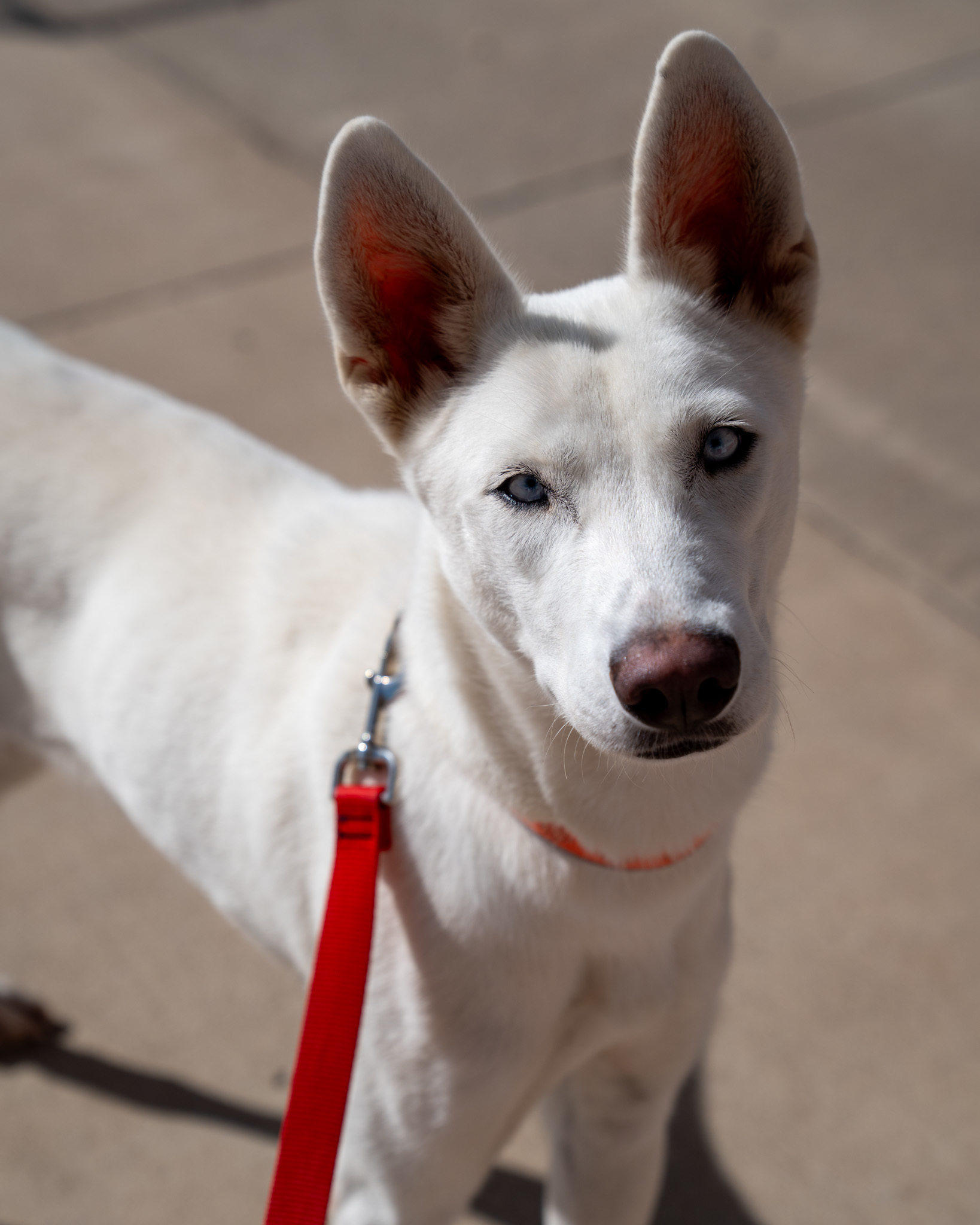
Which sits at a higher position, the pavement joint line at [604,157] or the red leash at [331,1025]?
the red leash at [331,1025]

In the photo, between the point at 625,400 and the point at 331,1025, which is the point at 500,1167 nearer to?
the point at 331,1025

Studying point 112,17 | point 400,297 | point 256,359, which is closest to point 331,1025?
point 400,297

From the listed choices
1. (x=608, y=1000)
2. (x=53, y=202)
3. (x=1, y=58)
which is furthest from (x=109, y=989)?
(x=1, y=58)

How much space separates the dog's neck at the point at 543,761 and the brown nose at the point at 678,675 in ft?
0.95

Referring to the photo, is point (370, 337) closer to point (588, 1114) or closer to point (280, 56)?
point (588, 1114)

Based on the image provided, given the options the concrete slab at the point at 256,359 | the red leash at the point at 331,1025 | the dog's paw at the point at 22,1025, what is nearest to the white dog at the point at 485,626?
the red leash at the point at 331,1025

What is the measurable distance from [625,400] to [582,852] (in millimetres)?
663

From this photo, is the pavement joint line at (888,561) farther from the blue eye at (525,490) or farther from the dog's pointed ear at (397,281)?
the blue eye at (525,490)

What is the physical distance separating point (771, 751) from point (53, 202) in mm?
4795

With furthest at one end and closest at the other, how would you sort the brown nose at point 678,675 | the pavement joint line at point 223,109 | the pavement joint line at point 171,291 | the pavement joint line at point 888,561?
the pavement joint line at point 223,109
the pavement joint line at point 171,291
the pavement joint line at point 888,561
the brown nose at point 678,675

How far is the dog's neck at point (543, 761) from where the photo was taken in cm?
168

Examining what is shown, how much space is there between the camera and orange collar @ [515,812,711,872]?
67.7 inches

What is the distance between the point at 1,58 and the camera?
6582 millimetres

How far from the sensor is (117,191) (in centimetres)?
545
